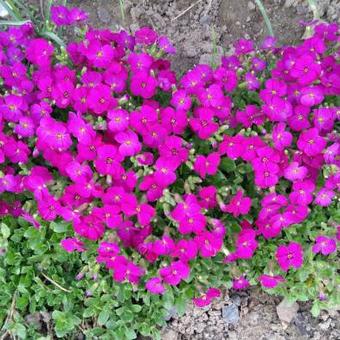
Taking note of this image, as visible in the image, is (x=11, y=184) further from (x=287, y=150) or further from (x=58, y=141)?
(x=287, y=150)

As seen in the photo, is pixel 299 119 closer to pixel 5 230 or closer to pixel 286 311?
pixel 286 311

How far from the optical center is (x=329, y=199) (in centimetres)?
221

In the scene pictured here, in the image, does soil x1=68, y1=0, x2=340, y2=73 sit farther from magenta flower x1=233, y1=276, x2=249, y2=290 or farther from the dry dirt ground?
magenta flower x1=233, y1=276, x2=249, y2=290

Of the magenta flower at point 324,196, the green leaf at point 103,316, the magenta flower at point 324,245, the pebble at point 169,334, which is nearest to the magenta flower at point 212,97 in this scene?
the magenta flower at point 324,196

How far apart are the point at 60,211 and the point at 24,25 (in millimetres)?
969

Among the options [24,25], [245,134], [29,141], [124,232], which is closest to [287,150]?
[245,134]

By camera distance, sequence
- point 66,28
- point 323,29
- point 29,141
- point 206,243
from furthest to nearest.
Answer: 1. point 66,28
2. point 323,29
3. point 29,141
4. point 206,243

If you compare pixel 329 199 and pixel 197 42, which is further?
pixel 197 42

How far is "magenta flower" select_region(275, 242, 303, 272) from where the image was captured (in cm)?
221

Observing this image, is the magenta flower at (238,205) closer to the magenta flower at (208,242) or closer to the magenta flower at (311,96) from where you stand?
the magenta flower at (208,242)

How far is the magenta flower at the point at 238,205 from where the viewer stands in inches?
83.4

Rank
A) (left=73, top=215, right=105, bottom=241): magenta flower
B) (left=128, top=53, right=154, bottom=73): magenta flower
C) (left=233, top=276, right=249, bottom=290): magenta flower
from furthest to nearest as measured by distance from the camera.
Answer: (left=233, top=276, right=249, bottom=290): magenta flower, (left=128, top=53, right=154, bottom=73): magenta flower, (left=73, top=215, right=105, bottom=241): magenta flower

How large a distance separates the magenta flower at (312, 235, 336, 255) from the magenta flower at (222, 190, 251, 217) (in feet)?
1.08

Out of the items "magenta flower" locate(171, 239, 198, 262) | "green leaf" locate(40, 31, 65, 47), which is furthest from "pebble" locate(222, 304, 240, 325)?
"green leaf" locate(40, 31, 65, 47)
